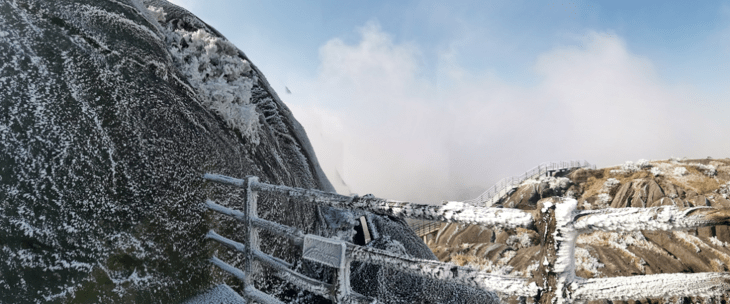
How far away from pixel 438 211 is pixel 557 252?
14.1 inches

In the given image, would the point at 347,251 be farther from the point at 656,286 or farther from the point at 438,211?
the point at 656,286

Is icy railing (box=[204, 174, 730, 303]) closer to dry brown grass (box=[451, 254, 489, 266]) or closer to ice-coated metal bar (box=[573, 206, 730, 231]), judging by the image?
ice-coated metal bar (box=[573, 206, 730, 231])

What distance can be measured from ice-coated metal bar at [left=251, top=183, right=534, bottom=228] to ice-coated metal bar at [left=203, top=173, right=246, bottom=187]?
1.71 ft

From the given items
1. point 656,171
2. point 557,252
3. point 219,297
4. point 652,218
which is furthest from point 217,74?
point 656,171

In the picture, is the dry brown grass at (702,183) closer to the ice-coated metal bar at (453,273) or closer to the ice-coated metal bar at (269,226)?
the ice-coated metal bar at (453,273)

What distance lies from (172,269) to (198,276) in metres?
0.16

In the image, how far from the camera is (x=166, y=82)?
207cm

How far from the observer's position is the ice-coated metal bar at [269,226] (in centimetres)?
159

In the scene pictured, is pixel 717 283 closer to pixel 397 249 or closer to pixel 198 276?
pixel 397 249

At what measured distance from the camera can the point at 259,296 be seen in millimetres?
1788

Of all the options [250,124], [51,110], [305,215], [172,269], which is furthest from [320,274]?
[51,110]

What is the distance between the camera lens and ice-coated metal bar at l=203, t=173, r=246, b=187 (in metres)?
1.90

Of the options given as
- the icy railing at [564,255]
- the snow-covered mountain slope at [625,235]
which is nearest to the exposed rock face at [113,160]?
the icy railing at [564,255]

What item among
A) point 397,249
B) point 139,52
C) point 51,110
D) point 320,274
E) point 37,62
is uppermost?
point 139,52
